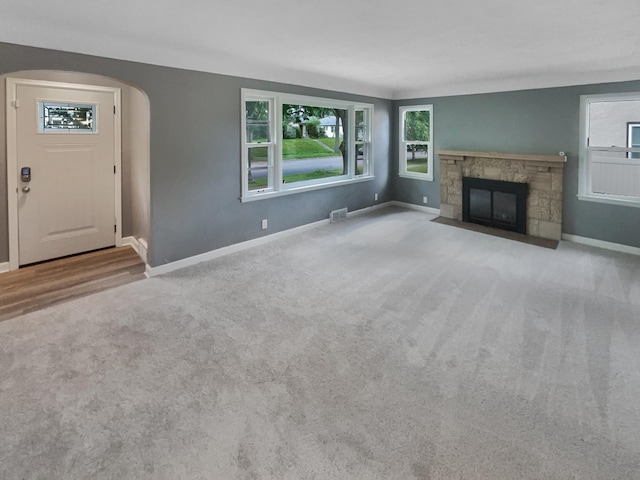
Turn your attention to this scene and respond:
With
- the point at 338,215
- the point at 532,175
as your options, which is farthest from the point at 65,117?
the point at 532,175

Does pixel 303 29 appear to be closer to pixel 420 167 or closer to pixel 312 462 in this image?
pixel 312 462

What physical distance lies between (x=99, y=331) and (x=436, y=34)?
12.5ft

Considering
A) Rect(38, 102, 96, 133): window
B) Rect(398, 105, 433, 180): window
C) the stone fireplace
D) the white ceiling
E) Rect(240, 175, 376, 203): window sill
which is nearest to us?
the white ceiling

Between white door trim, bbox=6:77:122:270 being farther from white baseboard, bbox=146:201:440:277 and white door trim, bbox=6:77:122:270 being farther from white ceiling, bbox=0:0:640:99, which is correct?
white baseboard, bbox=146:201:440:277

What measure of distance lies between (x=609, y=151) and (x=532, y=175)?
974 mm

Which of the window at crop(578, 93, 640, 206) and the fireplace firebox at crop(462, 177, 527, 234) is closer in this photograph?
the window at crop(578, 93, 640, 206)

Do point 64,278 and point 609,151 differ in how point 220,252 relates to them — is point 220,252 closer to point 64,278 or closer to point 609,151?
point 64,278

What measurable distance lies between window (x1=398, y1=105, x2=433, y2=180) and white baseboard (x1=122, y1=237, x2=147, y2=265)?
5129 mm

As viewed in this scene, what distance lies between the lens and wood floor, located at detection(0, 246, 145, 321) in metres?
3.62

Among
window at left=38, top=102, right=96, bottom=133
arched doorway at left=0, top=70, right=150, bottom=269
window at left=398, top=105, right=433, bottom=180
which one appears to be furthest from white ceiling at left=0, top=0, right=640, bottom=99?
window at left=398, top=105, right=433, bottom=180

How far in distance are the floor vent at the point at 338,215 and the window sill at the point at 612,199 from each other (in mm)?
3566

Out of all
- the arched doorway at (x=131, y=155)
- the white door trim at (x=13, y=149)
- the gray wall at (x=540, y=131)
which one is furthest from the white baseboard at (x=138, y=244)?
the gray wall at (x=540, y=131)

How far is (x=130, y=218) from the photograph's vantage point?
5.48 m

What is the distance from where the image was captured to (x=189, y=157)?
14.6 ft
